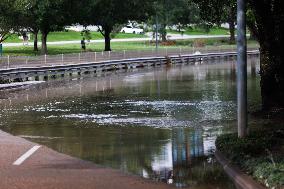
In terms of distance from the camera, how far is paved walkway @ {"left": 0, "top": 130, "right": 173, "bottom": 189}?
10555mm

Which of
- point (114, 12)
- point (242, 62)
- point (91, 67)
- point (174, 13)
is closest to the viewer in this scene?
point (242, 62)

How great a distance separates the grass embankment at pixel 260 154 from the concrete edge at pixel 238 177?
3.2 inches

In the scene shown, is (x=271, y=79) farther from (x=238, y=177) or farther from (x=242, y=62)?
(x=238, y=177)

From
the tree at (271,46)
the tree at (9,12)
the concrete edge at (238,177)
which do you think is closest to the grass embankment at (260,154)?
the concrete edge at (238,177)

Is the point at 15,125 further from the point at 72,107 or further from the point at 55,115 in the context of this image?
the point at 72,107

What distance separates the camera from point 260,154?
11.7 m

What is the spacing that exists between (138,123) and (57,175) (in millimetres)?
8146

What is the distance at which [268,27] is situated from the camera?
1912cm

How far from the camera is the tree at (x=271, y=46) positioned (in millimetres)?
18641

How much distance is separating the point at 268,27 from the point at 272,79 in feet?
5.93

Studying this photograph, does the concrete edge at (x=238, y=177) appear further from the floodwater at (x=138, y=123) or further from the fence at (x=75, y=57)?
the fence at (x=75, y=57)

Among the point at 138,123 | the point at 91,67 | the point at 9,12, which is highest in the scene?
the point at 9,12

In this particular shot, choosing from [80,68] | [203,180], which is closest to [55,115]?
[203,180]

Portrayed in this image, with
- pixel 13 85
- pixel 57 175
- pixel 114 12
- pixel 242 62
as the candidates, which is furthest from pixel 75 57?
pixel 57 175
